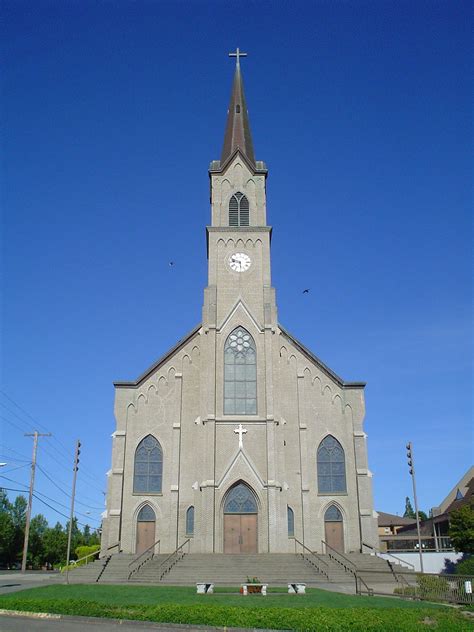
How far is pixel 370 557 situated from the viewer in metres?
32.1

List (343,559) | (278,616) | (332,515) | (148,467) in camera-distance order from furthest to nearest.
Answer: (148,467) → (332,515) → (343,559) → (278,616)

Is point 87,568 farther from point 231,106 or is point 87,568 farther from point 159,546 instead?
point 231,106

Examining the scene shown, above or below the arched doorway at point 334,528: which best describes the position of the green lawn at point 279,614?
below

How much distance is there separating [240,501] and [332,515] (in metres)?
5.66

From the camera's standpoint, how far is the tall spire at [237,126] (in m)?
44.4

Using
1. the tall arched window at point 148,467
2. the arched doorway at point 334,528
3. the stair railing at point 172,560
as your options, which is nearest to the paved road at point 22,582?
the stair railing at point 172,560

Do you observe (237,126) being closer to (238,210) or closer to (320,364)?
(238,210)

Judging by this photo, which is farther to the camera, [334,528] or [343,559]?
[334,528]

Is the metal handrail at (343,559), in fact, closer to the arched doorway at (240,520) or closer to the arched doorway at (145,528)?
the arched doorway at (240,520)

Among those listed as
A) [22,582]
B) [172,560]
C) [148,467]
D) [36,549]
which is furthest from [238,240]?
[36,549]

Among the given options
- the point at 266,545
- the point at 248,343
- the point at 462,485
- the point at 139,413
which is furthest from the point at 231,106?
the point at 462,485

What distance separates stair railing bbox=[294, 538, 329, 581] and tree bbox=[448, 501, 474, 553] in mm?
8358

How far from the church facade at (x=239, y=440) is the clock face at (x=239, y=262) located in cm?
7

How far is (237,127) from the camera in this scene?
151ft
